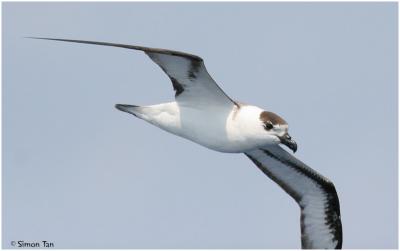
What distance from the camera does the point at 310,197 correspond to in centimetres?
2217

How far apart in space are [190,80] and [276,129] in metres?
2.11

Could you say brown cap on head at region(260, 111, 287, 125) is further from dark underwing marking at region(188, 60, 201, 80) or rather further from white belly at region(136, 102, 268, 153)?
dark underwing marking at region(188, 60, 201, 80)

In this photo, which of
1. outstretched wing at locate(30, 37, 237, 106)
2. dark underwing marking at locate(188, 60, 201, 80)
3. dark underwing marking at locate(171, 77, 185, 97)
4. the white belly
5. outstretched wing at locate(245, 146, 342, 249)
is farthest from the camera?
outstretched wing at locate(245, 146, 342, 249)

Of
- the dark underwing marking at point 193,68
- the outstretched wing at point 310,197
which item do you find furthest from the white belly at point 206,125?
the outstretched wing at point 310,197

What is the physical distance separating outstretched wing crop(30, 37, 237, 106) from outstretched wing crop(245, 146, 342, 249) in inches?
139

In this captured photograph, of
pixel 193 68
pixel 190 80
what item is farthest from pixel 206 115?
pixel 193 68

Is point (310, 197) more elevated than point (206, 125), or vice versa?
point (206, 125)

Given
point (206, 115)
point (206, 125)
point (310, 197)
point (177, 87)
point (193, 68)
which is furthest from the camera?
point (310, 197)

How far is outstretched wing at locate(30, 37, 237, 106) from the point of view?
17933 millimetres

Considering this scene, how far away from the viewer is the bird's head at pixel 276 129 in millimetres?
18109

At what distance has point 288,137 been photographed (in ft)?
59.6

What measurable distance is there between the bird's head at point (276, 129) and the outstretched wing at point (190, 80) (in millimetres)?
901

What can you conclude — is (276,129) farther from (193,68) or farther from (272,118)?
(193,68)

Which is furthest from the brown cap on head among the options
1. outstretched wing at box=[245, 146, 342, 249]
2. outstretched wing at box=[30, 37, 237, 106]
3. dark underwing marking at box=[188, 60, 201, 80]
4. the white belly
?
outstretched wing at box=[245, 146, 342, 249]
